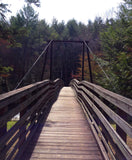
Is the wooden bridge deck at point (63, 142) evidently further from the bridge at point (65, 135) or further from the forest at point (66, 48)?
the forest at point (66, 48)

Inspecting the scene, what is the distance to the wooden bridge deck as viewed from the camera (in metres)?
2.55

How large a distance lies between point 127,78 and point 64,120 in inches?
250

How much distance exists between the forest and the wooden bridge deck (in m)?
3.28

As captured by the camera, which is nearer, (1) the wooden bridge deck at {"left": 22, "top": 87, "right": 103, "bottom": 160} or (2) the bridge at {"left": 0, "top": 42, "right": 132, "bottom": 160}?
(2) the bridge at {"left": 0, "top": 42, "right": 132, "bottom": 160}

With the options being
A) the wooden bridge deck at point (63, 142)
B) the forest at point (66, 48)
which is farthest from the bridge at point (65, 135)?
the forest at point (66, 48)

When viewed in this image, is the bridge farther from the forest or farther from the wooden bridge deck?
the forest

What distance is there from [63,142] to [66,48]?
125 ft

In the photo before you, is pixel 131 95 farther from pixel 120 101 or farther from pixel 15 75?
pixel 15 75

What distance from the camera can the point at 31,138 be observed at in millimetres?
3131

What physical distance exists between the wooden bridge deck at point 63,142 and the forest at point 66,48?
328cm

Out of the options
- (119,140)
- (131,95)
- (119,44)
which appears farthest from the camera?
(119,44)

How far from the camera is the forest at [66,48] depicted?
359 inches

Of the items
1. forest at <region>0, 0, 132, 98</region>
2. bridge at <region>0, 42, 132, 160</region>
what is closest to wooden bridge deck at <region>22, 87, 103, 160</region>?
bridge at <region>0, 42, 132, 160</region>

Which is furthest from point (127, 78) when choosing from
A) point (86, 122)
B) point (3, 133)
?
point (3, 133)
